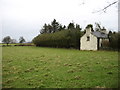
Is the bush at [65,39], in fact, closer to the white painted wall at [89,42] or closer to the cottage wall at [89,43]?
the white painted wall at [89,42]

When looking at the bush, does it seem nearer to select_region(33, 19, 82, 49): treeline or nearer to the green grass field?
select_region(33, 19, 82, 49): treeline

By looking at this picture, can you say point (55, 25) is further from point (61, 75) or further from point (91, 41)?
point (61, 75)

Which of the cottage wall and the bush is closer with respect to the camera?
the cottage wall

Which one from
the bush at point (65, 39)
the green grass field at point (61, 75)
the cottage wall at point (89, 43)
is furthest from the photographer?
the bush at point (65, 39)

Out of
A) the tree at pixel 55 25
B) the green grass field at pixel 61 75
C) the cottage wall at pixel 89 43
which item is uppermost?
the tree at pixel 55 25

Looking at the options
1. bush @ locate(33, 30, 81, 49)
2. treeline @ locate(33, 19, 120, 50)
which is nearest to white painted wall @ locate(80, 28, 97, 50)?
treeline @ locate(33, 19, 120, 50)

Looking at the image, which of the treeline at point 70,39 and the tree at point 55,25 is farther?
the tree at point 55,25

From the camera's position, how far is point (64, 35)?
152 feet

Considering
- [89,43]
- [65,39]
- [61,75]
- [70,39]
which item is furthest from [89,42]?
[61,75]

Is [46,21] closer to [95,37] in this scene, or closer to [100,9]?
[95,37]

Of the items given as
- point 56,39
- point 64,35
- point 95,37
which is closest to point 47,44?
point 56,39

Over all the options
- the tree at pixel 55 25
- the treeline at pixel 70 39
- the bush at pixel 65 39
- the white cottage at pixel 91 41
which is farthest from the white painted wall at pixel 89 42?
the tree at pixel 55 25

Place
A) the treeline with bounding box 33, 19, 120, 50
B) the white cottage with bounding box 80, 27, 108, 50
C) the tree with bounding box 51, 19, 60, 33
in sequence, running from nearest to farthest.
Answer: the treeline with bounding box 33, 19, 120, 50 < the white cottage with bounding box 80, 27, 108, 50 < the tree with bounding box 51, 19, 60, 33

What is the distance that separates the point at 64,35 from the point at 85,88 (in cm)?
4150
